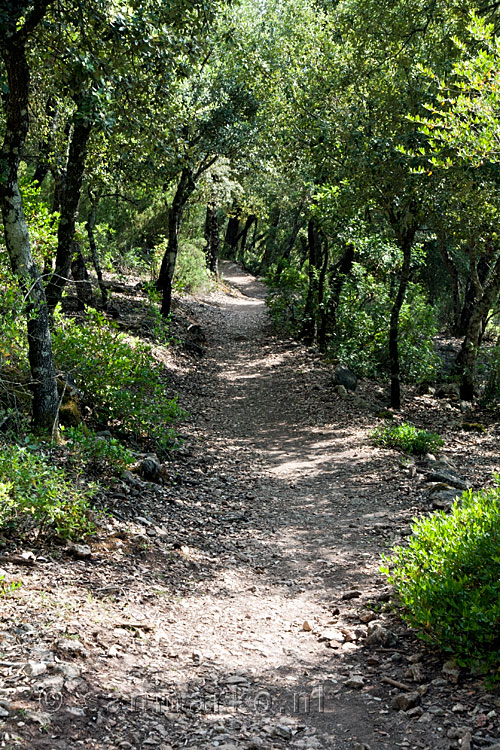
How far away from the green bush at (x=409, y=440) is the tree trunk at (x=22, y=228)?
18.2ft

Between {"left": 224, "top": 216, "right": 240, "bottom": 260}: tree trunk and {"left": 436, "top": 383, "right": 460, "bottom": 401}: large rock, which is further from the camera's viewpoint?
{"left": 224, "top": 216, "right": 240, "bottom": 260}: tree trunk

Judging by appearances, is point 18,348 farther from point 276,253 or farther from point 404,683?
point 276,253

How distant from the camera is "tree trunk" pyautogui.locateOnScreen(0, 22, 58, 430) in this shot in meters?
5.50

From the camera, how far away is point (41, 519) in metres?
4.46

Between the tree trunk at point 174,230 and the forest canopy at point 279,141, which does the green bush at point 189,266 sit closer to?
the forest canopy at point 279,141

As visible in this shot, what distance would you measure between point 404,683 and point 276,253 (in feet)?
130

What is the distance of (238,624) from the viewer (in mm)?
4359

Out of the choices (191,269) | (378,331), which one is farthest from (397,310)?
(191,269)

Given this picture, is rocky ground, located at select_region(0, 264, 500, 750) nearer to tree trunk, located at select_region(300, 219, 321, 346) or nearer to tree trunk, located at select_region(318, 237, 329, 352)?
tree trunk, located at select_region(318, 237, 329, 352)

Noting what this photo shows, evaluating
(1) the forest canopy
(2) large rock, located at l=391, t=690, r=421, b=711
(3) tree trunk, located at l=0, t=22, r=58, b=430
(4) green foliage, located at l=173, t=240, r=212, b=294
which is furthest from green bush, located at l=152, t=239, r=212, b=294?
(2) large rock, located at l=391, t=690, r=421, b=711

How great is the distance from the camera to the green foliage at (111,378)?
7.43 meters

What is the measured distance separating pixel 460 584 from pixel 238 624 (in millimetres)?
1771

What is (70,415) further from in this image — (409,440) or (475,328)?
(475,328)

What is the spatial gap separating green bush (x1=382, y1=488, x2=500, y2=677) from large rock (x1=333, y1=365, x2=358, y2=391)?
9046 mm
